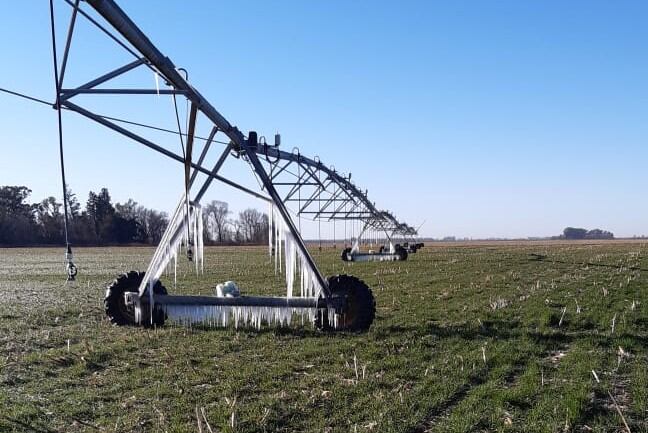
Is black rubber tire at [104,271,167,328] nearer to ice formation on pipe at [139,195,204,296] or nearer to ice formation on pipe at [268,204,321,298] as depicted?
ice formation on pipe at [139,195,204,296]

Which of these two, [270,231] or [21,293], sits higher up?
[270,231]

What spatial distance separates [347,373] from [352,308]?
324cm

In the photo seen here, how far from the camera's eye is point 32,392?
22.9ft

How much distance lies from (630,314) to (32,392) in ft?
35.7

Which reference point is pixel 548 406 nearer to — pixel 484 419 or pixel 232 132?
pixel 484 419

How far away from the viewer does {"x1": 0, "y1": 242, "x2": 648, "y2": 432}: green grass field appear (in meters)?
5.82

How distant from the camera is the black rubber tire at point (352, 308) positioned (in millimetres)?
10703

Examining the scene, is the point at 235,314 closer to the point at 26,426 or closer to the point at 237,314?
the point at 237,314

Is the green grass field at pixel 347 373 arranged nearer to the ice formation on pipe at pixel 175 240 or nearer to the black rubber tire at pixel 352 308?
the black rubber tire at pixel 352 308

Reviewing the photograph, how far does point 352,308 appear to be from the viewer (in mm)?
10812

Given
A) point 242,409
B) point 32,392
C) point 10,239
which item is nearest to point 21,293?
point 32,392

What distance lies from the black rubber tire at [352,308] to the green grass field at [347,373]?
12.0 inches

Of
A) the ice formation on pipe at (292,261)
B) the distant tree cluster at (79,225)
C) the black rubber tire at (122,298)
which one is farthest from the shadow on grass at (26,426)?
the distant tree cluster at (79,225)

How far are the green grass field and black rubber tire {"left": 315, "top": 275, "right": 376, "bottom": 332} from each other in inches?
12.0
